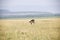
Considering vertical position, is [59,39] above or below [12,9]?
below

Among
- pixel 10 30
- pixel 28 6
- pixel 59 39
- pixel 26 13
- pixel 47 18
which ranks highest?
pixel 28 6

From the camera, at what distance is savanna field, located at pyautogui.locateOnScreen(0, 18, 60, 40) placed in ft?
5.21

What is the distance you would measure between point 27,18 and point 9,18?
0.27 m

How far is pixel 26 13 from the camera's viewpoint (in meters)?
1.61

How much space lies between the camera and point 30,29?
1.61m

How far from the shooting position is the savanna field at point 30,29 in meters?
1.59

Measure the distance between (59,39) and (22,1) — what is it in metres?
0.82

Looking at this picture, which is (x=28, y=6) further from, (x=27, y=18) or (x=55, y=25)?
(x=55, y=25)

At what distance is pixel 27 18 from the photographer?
1607mm

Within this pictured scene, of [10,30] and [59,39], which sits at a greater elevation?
[10,30]

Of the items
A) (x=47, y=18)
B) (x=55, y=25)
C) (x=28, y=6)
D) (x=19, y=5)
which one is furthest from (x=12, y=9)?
(x=55, y=25)

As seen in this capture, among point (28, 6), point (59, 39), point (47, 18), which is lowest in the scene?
point (59, 39)

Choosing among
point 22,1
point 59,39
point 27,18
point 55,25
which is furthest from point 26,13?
point 59,39

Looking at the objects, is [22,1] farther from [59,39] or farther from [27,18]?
[59,39]
